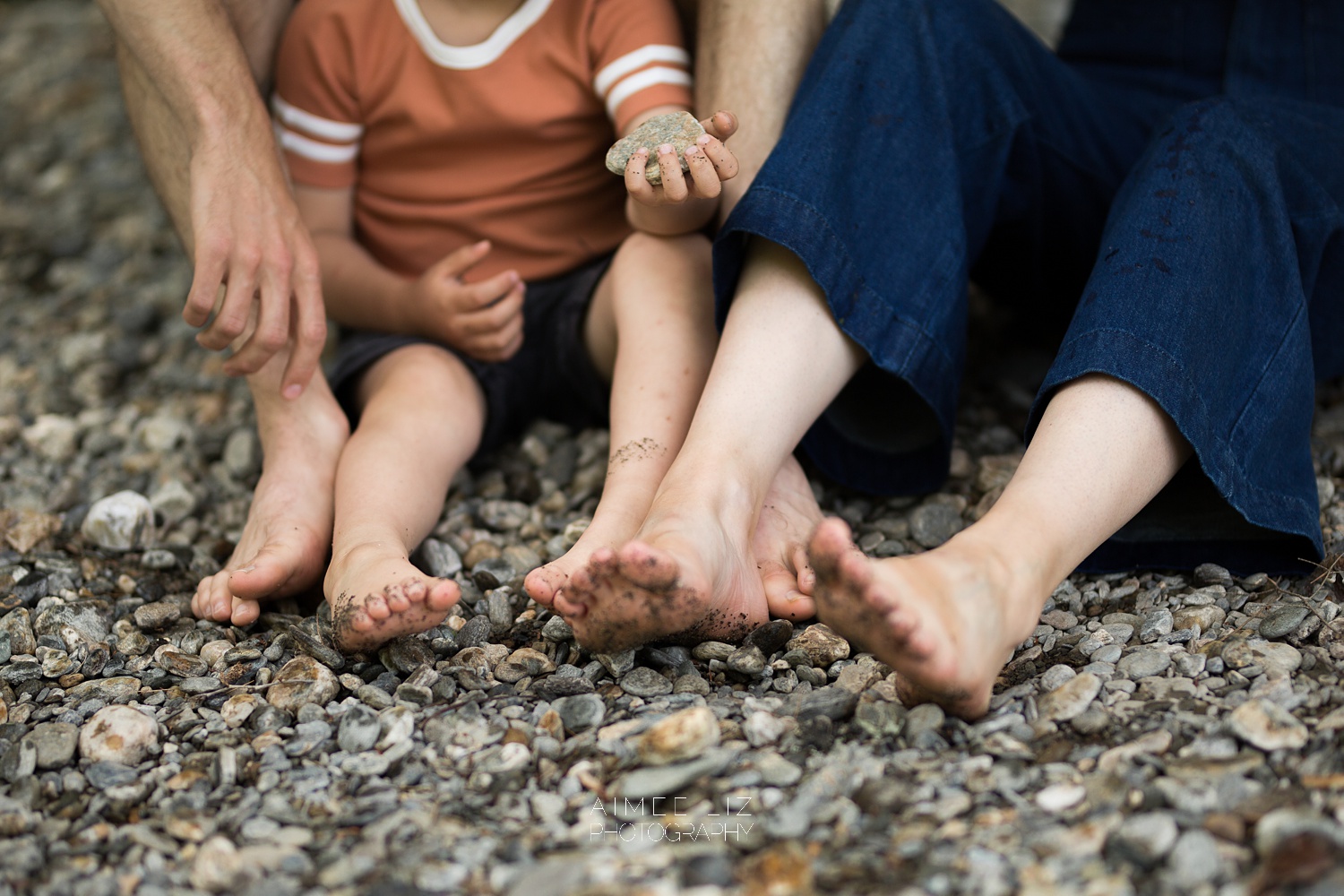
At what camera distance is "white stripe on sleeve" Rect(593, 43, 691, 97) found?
1.68 meters

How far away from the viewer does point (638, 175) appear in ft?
4.33

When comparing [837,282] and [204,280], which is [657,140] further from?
[204,280]

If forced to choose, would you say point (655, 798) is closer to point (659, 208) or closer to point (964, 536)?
point (964, 536)

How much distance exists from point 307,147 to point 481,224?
303 millimetres

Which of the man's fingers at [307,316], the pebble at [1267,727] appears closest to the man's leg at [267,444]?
the man's fingers at [307,316]

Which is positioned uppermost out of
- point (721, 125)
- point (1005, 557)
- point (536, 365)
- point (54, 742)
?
point (721, 125)

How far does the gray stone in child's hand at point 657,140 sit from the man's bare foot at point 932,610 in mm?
534

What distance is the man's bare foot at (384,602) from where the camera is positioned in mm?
1179

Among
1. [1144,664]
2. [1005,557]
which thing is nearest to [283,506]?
[1005,557]

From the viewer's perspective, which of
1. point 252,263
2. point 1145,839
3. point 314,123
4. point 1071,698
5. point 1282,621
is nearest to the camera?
point 1145,839

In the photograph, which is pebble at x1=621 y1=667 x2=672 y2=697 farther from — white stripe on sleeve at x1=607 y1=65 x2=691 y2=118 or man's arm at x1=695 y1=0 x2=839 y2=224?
white stripe on sleeve at x1=607 y1=65 x2=691 y2=118

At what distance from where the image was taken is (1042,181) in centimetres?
159

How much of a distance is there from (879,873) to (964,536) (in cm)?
34

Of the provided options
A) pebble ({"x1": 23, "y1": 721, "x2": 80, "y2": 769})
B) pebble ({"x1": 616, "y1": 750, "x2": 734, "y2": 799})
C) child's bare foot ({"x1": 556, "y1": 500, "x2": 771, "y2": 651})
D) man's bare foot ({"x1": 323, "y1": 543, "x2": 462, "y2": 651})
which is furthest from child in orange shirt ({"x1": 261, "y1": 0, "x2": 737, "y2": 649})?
pebble ({"x1": 616, "y1": 750, "x2": 734, "y2": 799})
